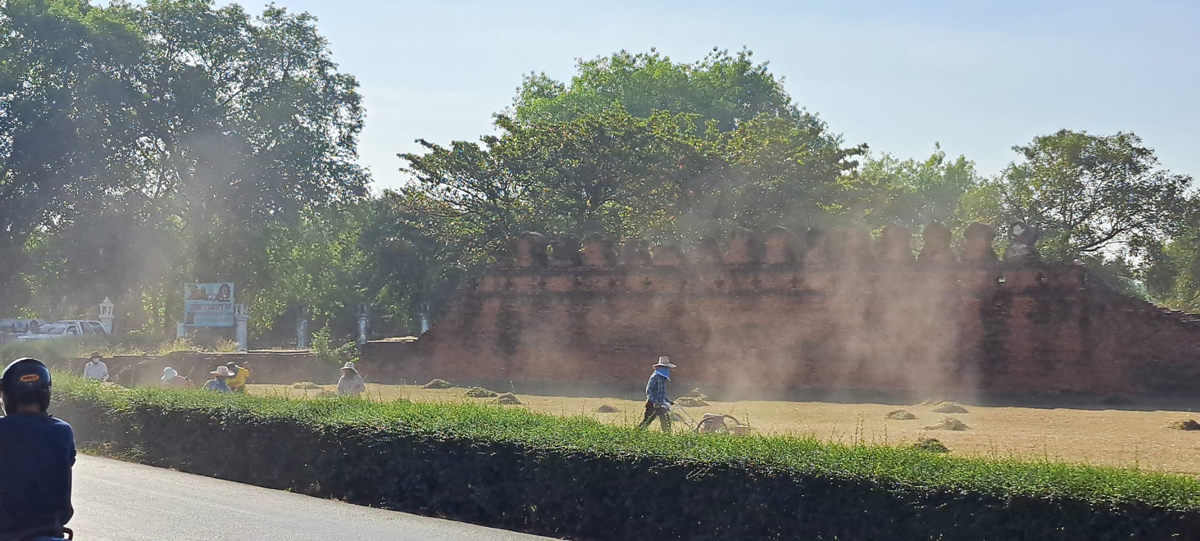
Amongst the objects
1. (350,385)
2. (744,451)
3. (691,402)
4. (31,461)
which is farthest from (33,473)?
(691,402)

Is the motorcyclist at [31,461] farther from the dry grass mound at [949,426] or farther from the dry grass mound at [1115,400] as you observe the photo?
the dry grass mound at [1115,400]

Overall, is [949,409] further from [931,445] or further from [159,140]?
[159,140]

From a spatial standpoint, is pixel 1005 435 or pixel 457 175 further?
pixel 457 175

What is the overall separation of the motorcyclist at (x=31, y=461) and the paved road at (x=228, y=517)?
16.4ft

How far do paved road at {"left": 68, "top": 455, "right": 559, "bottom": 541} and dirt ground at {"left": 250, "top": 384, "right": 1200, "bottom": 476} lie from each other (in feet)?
13.3

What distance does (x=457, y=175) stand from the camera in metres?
35.5

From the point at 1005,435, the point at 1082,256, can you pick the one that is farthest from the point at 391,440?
the point at 1082,256

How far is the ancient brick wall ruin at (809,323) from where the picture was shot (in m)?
22.6

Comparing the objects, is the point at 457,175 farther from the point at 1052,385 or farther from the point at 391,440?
the point at 391,440

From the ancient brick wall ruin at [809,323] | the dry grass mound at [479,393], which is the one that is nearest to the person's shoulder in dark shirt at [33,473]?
the dry grass mound at [479,393]

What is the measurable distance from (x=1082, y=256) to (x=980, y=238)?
1523 centimetres

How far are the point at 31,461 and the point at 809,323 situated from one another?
21.0 metres

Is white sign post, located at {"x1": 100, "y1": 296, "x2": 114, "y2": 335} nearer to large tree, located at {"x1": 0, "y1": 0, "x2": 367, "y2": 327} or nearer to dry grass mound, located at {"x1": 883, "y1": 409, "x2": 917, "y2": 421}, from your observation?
large tree, located at {"x1": 0, "y1": 0, "x2": 367, "y2": 327}

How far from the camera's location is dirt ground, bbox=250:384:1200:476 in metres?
14.3
